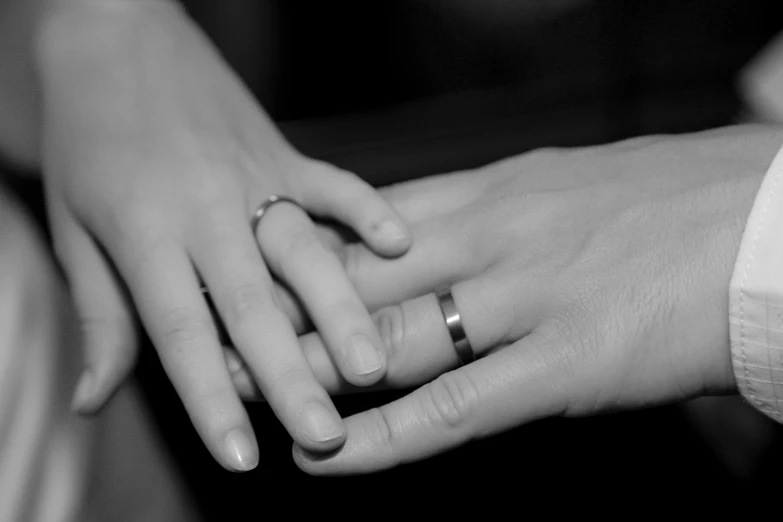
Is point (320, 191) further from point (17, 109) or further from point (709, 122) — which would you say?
point (709, 122)

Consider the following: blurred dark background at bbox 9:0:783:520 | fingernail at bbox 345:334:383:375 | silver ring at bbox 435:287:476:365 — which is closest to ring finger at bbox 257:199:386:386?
fingernail at bbox 345:334:383:375

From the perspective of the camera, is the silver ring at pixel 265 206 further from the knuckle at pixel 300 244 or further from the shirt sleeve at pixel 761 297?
the shirt sleeve at pixel 761 297

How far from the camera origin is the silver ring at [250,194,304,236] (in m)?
0.95

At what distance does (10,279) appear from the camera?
2.98 ft

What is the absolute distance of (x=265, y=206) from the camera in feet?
3.15

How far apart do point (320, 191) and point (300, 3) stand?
2.54ft

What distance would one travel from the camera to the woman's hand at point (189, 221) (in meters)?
0.80

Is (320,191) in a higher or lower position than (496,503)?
higher

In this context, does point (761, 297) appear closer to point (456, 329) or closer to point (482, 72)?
Result: point (456, 329)

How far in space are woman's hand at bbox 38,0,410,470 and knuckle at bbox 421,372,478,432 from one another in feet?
0.22

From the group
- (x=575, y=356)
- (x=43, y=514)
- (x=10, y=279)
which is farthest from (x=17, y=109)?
(x=575, y=356)

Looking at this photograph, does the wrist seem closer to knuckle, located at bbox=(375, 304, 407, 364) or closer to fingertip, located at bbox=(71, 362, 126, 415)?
fingertip, located at bbox=(71, 362, 126, 415)

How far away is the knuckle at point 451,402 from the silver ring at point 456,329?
0.09 metres

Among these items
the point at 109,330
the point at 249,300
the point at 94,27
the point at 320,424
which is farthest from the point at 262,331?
the point at 94,27
